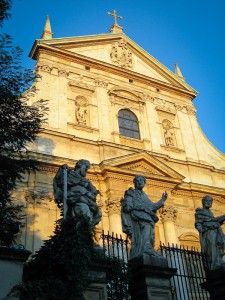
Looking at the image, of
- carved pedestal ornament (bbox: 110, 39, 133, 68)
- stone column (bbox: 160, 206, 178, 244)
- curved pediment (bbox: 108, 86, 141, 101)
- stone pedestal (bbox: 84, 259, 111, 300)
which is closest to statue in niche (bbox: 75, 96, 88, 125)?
curved pediment (bbox: 108, 86, 141, 101)

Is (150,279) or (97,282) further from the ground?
(150,279)

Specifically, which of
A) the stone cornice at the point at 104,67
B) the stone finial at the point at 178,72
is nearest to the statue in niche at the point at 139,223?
the stone cornice at the point at 104,67

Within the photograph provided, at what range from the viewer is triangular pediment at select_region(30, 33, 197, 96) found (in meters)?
20.4

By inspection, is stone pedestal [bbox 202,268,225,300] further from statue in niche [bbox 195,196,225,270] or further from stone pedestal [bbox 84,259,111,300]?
stone pedestal [bbox 84,259,111,300]

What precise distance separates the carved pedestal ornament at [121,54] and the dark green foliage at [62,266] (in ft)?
52.8

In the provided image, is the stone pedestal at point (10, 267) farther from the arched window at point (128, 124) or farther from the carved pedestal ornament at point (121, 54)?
the carved pedestal ornament at point (121, 54)

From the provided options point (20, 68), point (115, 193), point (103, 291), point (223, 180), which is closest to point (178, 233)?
point (115, 193)

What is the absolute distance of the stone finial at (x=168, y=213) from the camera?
17469 mm

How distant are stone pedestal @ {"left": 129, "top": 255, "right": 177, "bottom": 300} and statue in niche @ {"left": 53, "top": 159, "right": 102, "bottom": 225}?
1.16 meters

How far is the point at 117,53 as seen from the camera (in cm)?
2236

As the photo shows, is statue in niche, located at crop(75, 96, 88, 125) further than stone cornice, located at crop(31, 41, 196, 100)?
No

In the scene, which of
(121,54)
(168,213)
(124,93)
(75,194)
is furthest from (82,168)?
(121,54)

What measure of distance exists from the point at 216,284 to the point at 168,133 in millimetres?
12859

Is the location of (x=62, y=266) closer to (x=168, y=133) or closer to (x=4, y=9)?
(x=4, y=9)
